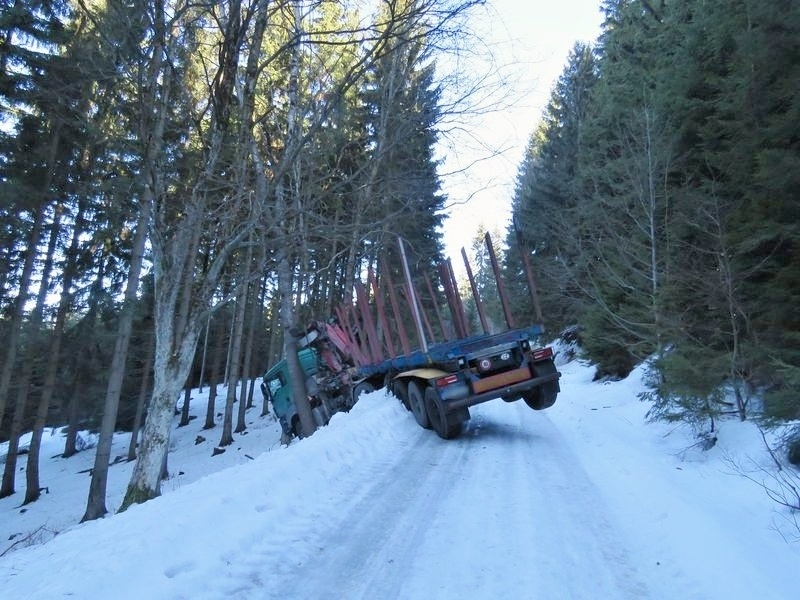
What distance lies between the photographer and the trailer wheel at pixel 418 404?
839 centimetres

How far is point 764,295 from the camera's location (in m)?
6.88

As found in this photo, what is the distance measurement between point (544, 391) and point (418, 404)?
7.28 feet

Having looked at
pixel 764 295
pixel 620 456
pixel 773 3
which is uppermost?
pixel 773 3

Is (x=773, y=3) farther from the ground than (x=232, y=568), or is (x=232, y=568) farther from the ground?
(x=773, y=3)

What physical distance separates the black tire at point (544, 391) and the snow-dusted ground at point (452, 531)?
1.35 metres

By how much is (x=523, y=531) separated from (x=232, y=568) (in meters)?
2.27

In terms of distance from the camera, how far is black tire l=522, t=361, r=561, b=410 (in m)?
7.96

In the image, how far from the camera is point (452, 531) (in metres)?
4.10

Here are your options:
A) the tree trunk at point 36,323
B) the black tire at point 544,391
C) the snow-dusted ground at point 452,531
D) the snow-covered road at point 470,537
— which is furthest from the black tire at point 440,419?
the tree trunk at point 36,323

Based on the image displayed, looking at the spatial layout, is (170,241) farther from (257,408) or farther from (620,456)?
(257,408)

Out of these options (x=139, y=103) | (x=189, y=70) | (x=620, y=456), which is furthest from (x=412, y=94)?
(x=620, y=456)

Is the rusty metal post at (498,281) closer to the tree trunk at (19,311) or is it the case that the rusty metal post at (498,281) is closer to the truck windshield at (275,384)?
the truck windshield at (275,384)

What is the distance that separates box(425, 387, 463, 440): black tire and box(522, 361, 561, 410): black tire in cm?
160

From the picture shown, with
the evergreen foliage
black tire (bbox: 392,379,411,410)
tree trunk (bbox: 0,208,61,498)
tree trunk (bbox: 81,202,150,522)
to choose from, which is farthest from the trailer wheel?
tree trunk (bbox: 0,208,61,498)
